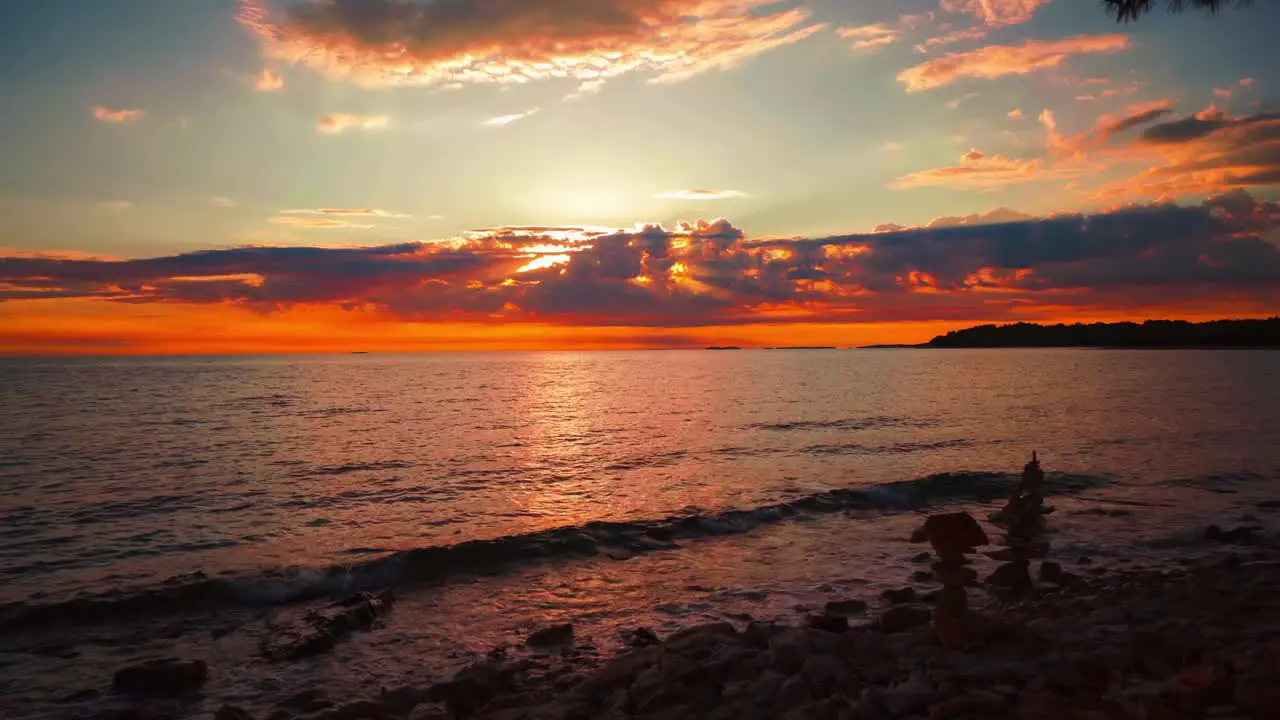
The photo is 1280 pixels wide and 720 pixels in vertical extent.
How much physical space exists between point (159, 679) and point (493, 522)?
1153 cm

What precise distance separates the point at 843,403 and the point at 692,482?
39.4 meters

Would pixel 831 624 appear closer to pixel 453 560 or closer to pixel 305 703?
pixel 305 703

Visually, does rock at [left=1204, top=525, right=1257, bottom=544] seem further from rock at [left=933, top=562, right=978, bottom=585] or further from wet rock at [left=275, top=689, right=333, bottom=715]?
wet rock at [left=275, top=689, right=333, bottom=715]

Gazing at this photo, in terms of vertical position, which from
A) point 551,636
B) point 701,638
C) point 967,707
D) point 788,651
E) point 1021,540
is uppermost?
point 967,707

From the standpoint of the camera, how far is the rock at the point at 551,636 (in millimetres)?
12484

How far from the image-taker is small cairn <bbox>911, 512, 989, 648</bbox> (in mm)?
10094

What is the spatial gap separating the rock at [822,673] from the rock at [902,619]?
2.83m

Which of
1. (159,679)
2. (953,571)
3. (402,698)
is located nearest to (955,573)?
(953,571)

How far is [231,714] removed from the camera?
379 inches

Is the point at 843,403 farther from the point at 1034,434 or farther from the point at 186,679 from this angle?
the point at 186,679

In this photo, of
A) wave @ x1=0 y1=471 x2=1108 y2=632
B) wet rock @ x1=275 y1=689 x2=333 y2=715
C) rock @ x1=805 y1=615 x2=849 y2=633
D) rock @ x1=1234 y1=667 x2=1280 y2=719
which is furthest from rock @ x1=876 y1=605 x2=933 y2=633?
wet rock @ x1=275 y1=689 x2=333 y2=715

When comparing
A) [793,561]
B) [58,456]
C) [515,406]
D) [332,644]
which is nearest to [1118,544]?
[793,561]

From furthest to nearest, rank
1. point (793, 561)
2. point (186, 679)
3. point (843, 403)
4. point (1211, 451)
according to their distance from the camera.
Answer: point (843, 403) → point (1211, 451) → point (793, 561) → point (186, 679)

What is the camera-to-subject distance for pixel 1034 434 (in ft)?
138
